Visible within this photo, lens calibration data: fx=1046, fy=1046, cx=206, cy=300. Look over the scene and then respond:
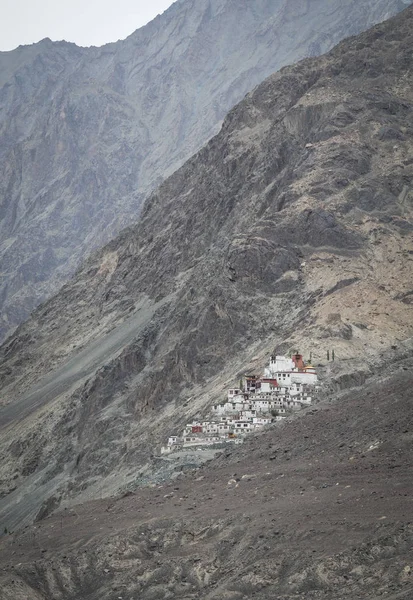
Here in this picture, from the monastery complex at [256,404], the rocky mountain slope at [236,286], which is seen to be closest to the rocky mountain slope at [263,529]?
the monastery complex at [256,404]

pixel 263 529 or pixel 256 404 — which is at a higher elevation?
pixel 263 529

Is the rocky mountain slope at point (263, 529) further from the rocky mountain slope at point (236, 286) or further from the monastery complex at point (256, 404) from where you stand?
the rocky mountain slope at point (236, 286)

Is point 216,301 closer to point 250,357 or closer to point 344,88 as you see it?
point 250,357

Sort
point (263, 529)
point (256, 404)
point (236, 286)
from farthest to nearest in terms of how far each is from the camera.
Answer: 1. point (236, 286)
2. point (256, 404)
3. point (263, 529)

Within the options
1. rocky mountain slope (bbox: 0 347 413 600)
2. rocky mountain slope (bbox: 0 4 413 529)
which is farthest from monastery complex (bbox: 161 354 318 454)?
rocky mountain slope (bbox: 0 347 413 600)

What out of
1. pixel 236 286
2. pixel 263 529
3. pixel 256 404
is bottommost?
pixel 256 404

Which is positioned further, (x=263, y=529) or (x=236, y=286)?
(x=236, y=286)

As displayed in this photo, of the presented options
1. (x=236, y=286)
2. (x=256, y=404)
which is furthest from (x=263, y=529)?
(x=236, y=286)

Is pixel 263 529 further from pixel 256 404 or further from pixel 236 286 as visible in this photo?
pixel 236 286
